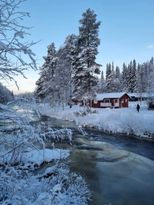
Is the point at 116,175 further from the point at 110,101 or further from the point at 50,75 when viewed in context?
the point at 50,75

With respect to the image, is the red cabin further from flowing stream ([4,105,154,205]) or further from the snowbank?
the snowbank

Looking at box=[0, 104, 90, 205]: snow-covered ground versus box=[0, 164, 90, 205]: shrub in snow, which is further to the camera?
box=[0, 164, 90, 205]: shrub in snow

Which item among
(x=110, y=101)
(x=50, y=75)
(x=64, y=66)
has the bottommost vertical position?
(x=110, y=101)

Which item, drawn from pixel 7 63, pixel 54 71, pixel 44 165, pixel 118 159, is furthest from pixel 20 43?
pixel 54 71

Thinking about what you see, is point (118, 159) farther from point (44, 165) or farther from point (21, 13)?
point (21, 13)

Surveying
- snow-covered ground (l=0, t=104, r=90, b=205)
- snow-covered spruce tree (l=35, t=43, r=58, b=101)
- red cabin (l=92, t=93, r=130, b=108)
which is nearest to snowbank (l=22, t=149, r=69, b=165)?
snow-covered ground (l=0, t=104, r=90, b=205)

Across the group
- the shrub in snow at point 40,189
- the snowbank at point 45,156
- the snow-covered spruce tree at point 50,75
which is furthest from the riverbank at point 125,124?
the snow-covered spruce tree at point 50,75

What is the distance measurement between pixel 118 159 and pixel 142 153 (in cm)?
243

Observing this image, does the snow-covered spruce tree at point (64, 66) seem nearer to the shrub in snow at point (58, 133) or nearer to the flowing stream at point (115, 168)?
the flowing stream at point (115, 168)

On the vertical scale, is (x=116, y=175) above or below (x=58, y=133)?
below

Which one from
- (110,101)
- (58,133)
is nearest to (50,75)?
(110,101)

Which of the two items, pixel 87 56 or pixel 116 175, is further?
pixel 87 56

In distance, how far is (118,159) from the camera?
1553cm

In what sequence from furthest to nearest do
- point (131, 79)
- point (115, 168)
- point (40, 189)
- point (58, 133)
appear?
point (131, 79) < point (115, 168) < point (40, 189) < point (58, 133)
